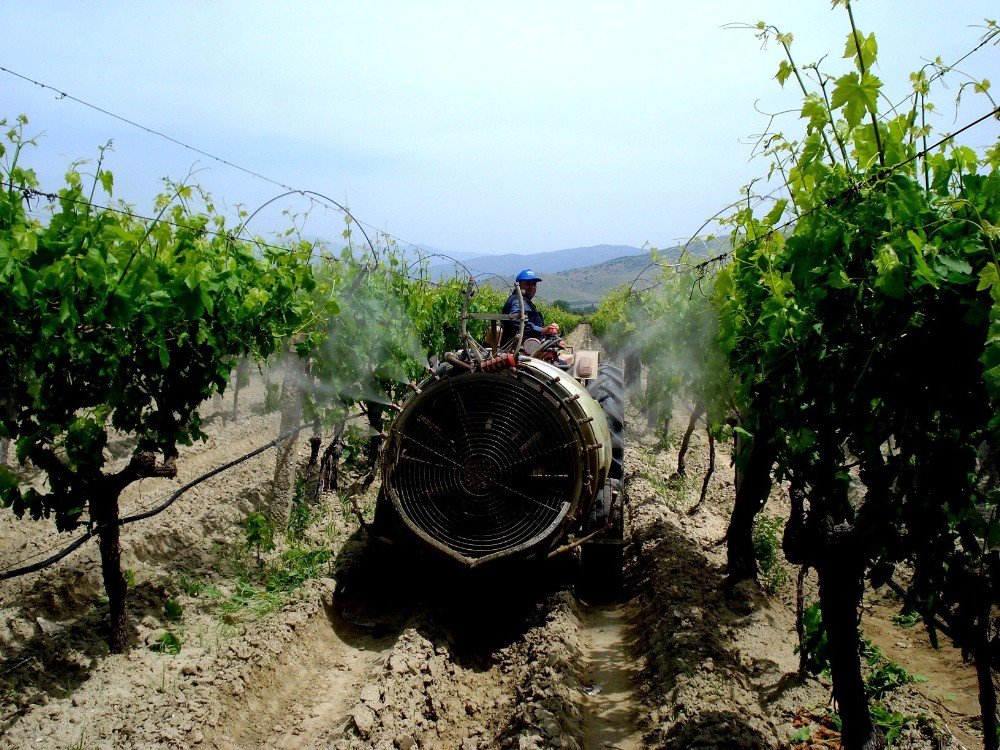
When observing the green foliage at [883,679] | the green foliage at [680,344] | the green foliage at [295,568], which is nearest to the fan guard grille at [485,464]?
the green foliage at [295,568]

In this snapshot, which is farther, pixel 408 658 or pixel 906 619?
pixel 906 619

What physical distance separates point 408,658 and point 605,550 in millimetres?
2118

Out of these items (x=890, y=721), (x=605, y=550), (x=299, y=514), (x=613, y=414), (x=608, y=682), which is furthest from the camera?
(x=299, y=514)

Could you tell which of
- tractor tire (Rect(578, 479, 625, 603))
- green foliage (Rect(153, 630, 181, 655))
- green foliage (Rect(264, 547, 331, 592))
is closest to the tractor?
tractor tire (Rect(578, 479, 625, 603))

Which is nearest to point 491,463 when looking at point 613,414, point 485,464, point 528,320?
point 485,464

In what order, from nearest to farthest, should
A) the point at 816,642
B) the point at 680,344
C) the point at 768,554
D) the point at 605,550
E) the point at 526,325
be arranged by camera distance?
the point at 816,642
the point at 605,550
the point at 768,554
the point at 526,325
the point at 680,344

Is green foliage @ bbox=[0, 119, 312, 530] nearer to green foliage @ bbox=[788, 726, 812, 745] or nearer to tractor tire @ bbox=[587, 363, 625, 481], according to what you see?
tractor tire @ bbox=[587, 363, 625, 481]

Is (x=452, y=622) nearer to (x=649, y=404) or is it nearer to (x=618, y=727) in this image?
(x=618, y=727)

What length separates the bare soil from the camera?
4121 mm

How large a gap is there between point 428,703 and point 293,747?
0.81 metres

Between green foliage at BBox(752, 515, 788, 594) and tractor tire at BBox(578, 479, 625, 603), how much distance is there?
1312mm

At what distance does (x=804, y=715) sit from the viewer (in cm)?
430

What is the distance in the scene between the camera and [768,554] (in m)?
6.87

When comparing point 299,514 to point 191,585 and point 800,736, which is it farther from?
point 800,736
